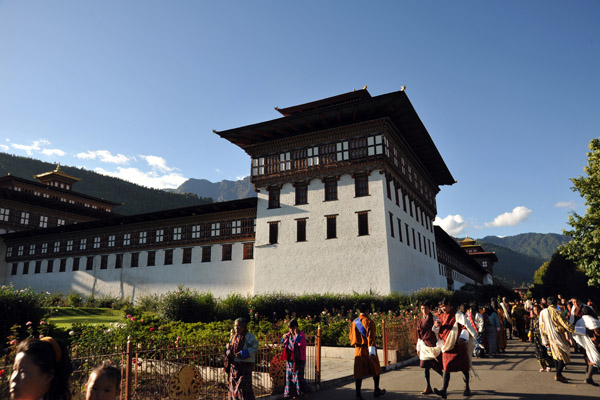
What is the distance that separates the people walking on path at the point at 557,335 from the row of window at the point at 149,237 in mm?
25534

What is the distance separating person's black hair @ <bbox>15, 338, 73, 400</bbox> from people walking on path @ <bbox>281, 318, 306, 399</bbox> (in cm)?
616

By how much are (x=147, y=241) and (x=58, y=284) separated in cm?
1321

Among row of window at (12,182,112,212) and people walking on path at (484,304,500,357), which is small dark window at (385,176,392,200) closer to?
people walking on path at (484,304,500,357)

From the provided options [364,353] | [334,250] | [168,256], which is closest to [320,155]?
[334,250]

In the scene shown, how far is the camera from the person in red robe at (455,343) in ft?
27.8

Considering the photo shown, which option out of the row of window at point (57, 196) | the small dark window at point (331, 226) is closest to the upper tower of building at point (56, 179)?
the row of window at point (57, 196)

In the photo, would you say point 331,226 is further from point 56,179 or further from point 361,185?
point 56,179

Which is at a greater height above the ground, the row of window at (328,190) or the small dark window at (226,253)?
the row of window at (328,190)

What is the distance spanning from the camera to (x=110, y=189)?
12038cm

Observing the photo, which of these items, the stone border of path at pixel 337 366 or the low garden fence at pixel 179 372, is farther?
the stone border of path at pixel 337 366

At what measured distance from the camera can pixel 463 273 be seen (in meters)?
64.3

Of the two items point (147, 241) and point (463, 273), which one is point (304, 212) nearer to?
point (147, 241)

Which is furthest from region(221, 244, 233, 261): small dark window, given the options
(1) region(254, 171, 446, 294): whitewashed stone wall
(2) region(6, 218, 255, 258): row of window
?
(1) region(254, 171, 446, 294): whitewashed stone wall

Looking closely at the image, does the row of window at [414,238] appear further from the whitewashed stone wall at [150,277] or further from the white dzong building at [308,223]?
the whitewashed stone wall at [150,277]
